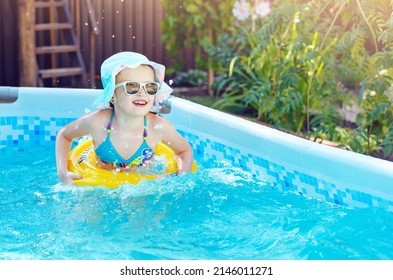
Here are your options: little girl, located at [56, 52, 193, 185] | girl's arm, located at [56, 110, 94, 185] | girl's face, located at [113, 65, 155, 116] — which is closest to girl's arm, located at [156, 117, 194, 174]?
little girl, located at [56, 52, 193, 185]

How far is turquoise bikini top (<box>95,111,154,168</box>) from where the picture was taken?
4039mm

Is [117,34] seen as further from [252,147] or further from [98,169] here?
[98,169]

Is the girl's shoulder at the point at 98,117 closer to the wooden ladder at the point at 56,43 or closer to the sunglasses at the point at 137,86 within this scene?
the sunglasses at the point at 137,86

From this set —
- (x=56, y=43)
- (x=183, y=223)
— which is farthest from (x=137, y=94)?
(x=56, y=43)

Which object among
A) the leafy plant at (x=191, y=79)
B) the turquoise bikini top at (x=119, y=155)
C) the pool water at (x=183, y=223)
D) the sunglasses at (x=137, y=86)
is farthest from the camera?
the leafy plant at (x=191, y=79)

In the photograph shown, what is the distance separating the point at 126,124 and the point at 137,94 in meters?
0.24

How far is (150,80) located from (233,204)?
731 mm

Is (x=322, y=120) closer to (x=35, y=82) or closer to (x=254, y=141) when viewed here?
(x=254, y=141)

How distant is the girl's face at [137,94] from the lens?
384 centimetres

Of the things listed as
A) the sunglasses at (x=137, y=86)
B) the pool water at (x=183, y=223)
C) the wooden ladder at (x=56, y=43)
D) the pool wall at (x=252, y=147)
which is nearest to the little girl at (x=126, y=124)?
the sunglasses at (x=137, y=86)

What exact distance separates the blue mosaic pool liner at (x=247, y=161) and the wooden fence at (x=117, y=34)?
225 centimetres

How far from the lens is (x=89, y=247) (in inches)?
132

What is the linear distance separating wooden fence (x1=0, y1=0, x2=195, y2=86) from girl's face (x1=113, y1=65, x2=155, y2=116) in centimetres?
391
